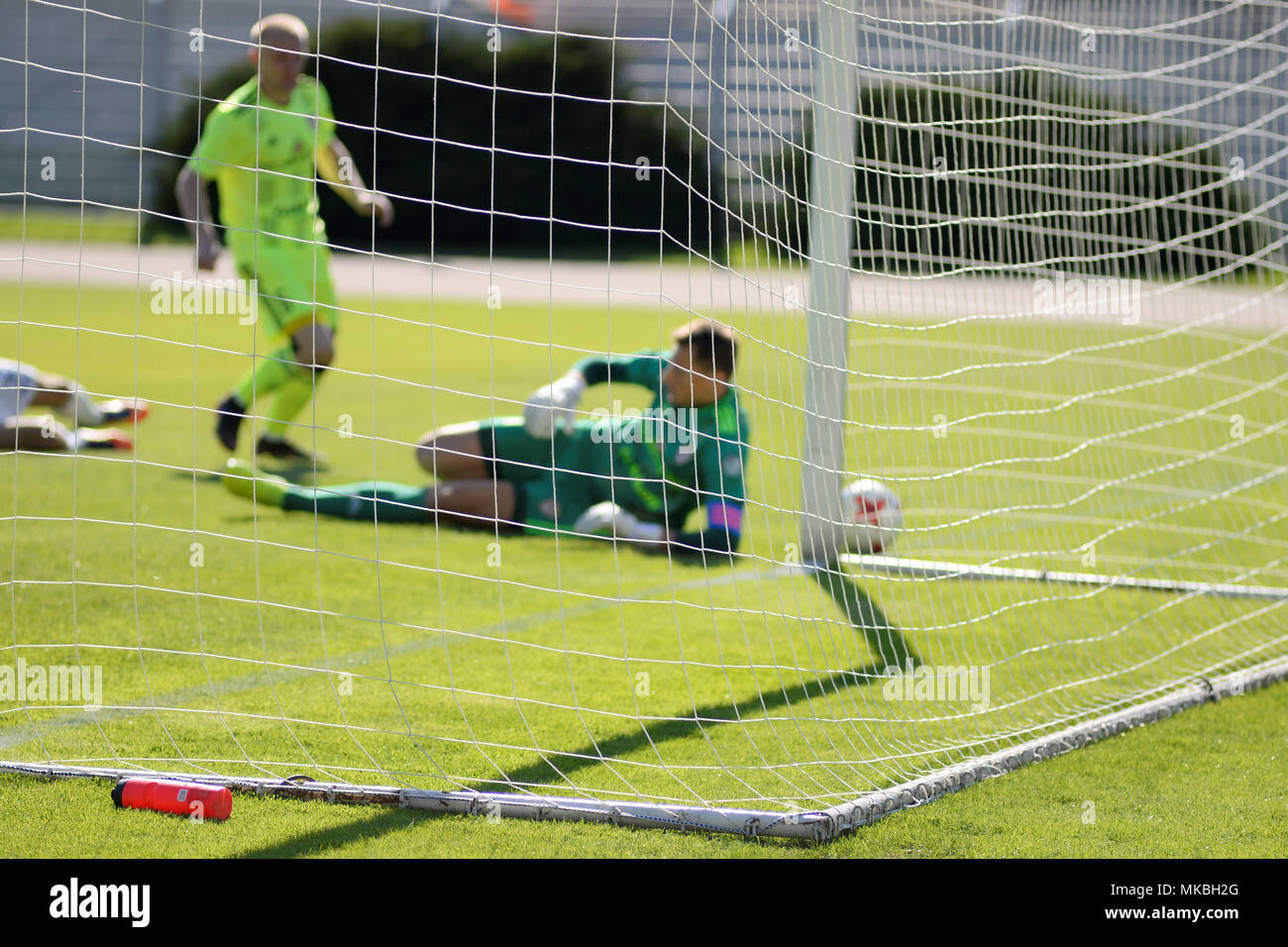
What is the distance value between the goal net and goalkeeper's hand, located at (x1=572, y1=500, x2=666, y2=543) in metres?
0.10

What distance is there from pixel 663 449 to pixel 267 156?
3020mm

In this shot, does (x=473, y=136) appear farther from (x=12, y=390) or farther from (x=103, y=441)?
(x=12, y=390)

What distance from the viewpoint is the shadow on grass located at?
3570 millimetres

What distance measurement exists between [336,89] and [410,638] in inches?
821

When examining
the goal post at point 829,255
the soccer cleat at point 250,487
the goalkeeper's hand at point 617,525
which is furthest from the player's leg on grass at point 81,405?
the goal post at point 829,255

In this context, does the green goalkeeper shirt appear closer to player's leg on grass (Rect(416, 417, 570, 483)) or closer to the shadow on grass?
player's leg on grass (Rect(416, 417, 570, 483))

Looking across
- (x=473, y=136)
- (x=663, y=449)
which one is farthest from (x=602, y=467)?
(x=473, y=136)

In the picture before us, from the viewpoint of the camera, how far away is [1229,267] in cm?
655

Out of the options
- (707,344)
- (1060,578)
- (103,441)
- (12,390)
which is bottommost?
(1060,578)

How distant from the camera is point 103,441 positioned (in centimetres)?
807

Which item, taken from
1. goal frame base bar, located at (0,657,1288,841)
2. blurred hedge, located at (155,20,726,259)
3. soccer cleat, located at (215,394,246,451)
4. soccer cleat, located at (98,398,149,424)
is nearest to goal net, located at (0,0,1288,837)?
goal frame base bar, located at (0,657,1288,841)

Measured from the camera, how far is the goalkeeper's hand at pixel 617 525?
6.21m
